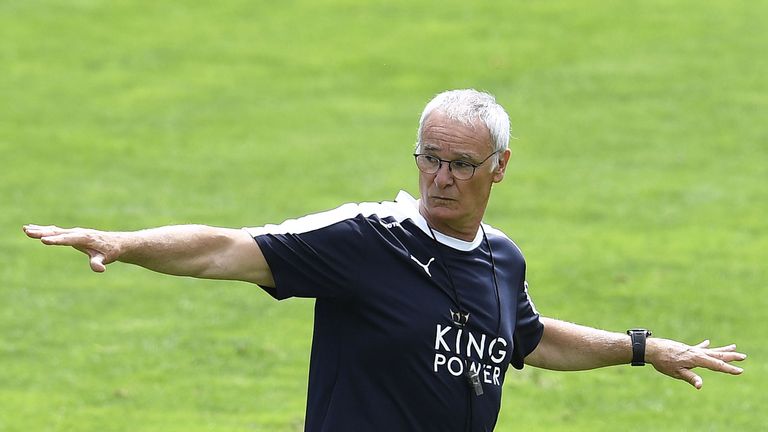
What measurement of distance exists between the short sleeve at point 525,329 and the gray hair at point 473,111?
745 mm

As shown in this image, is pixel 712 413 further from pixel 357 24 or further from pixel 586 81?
pixel 357 24

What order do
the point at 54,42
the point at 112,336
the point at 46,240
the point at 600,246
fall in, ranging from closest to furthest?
the point at 46,240, the point at 112,336, the point at 600,246, the point at 54,42

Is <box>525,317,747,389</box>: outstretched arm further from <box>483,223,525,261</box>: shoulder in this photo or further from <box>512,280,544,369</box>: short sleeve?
<box>483,223,525,261</box>: shoulder

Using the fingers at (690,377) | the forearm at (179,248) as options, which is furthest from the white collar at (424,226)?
the fingers at (690,377)

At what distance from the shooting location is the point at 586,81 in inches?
882

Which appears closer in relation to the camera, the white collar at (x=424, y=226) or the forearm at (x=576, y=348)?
the white collar at (x=424, y=226)

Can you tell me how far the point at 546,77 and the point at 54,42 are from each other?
337 inches

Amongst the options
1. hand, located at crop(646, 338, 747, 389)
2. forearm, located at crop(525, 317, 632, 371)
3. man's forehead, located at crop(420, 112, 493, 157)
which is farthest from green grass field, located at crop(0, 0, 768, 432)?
man's forehead, located at crop(420, 112, 493, 157)

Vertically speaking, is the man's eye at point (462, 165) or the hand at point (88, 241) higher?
the man's eye at point (462, 165)

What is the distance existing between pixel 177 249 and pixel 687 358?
7.80 ft

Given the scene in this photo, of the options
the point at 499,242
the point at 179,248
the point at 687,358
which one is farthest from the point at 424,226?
the point at 687,358

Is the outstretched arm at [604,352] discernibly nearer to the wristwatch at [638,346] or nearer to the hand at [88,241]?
the wristwatch at [638,346]

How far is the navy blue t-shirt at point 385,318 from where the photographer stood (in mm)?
5125

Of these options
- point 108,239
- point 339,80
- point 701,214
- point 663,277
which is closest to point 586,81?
point 339,80
